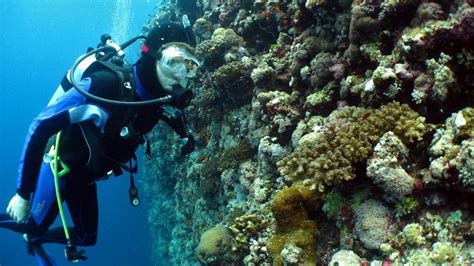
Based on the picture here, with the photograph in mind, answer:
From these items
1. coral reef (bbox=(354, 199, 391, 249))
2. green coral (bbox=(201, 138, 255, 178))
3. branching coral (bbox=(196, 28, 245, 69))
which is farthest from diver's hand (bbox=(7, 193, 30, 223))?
branching coral (bbox=(196, 28, 245, 69))

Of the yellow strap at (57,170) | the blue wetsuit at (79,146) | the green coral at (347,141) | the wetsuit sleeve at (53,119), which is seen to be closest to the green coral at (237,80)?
the blue wetsuit at (79,146)

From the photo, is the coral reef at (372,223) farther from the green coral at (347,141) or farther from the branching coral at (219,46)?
the branching coral at (219,46)

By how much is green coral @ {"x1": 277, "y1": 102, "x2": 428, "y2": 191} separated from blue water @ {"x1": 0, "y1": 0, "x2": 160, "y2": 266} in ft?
105

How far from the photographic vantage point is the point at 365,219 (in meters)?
2.84

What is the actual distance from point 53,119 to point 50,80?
87932 mm

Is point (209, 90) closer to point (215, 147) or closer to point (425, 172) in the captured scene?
point (215, 147)

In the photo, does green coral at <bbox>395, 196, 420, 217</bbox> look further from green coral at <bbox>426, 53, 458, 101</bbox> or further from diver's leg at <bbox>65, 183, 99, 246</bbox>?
diver's leg at <bbox>65, 183, 99, 246</bbox>

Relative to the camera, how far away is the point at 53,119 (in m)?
3.95

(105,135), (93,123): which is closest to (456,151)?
(105,135)

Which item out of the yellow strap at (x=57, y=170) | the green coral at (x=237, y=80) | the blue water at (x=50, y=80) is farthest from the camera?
the blue water at (x=50, y=80)

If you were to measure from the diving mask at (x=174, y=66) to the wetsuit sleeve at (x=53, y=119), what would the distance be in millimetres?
579

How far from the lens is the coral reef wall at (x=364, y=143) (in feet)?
8.47

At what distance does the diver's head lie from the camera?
→ 426 centimetres

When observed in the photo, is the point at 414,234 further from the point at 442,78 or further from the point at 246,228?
the point at 246,228
